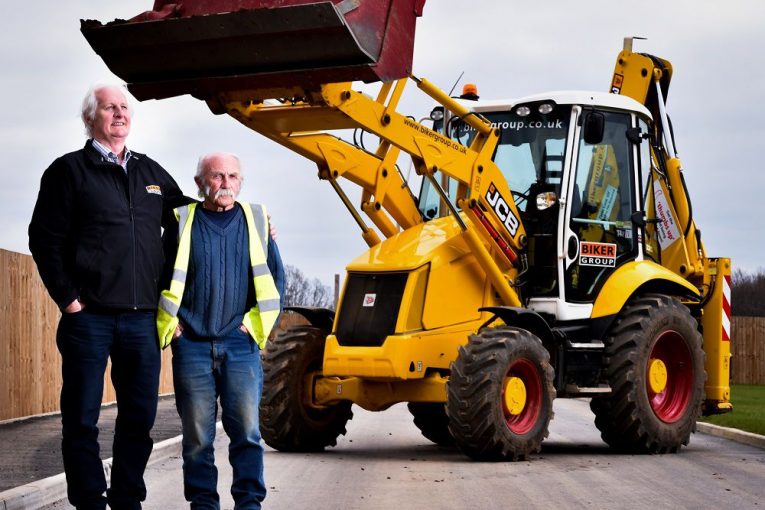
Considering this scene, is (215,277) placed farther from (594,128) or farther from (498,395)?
(594,128)

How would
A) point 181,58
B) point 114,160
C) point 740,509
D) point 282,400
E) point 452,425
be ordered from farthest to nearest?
point 282,400
point 452,425
point 181,58
point 740,509
point 114,160

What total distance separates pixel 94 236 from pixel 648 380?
8825 millimetres

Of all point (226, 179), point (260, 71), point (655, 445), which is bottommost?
point (655, 445)

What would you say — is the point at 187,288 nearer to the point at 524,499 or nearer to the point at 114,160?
the point at 114,160

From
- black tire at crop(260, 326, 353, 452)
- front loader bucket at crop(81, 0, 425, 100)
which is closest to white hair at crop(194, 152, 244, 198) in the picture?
front loader bucket at crop(81, 0, 425, 100)

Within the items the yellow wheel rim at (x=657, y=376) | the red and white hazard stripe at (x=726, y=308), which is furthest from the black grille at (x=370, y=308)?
the red and white hazard stripe at (x=726, y=308)

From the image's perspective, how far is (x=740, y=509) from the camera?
952cm

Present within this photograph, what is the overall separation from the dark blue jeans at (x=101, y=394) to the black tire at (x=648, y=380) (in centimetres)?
790

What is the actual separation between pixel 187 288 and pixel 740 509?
174 inches

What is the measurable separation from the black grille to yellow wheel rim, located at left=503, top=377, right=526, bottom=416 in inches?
51.3

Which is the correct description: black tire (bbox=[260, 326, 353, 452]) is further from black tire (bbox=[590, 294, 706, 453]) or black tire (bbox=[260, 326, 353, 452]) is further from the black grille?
black tire (bbox=[590, 294, 706, 453])

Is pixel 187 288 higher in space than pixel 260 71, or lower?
lower

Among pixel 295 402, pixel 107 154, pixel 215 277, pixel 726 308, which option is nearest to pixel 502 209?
pixel 295 402

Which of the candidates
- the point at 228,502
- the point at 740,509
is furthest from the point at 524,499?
the point at 228,502
